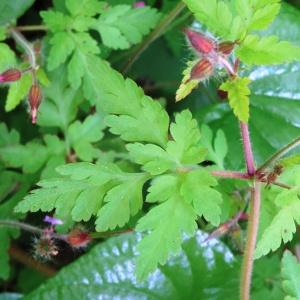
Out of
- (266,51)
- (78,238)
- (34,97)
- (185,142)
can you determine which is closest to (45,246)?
(78,238)

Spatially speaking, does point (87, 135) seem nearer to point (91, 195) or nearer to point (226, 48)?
point (91, 195)

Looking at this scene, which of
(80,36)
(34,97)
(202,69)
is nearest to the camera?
(202,69)

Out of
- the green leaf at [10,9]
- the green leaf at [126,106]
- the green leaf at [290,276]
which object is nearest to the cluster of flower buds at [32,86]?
the green leaf at [10,9]

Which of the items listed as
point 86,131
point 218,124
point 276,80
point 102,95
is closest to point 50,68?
point 86,131

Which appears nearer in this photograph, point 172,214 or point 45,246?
point 172,214

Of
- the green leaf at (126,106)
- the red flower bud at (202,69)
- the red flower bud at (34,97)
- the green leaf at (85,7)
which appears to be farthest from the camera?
the green leaf at (85,7)

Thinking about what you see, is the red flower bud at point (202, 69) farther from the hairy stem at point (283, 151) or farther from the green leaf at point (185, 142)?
the hairy stem at point (283, 151)

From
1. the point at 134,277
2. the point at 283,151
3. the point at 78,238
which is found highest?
the point at 283,151
